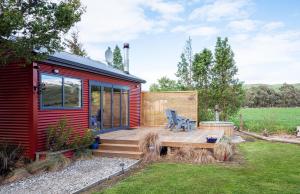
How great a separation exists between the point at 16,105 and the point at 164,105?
8.13 meters

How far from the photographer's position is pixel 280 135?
13.7 m

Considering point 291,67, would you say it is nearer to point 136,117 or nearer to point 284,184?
point 136,117

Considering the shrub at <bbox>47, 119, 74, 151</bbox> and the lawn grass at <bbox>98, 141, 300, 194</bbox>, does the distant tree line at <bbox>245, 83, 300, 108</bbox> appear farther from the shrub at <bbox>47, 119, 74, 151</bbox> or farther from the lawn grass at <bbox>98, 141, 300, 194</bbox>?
the shrub at <bbox>47, 119, 74, 151</bbox>

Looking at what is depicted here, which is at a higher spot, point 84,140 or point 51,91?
A: point 51,91

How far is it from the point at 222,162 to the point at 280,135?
714cm

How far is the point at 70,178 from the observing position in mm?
6246

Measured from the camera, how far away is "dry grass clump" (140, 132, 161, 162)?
27.0 feet

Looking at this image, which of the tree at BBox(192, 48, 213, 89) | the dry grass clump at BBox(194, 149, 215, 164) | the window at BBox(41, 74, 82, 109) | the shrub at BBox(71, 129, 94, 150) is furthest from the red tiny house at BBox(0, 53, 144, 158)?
the tree at BBox(192, 48, 213, 89)

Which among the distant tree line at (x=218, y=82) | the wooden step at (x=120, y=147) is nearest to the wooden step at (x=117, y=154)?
the wooden step at (x=120, y=147)

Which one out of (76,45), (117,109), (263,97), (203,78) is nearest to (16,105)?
(117,109)

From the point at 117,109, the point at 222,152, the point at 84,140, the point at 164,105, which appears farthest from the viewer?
the point at 164,105

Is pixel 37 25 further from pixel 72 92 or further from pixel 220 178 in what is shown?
pixel 220 178

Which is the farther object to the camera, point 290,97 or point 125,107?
point 290,97

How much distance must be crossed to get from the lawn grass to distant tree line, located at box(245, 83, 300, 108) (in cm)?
4266
